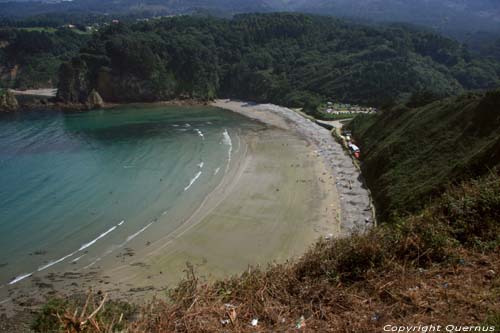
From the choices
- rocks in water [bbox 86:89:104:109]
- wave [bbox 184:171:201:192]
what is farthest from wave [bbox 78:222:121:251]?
rocks in water [bbox 86:89:104:109]

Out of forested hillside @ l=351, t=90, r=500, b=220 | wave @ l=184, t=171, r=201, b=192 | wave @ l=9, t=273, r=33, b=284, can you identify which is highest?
forested hillside @ l=351, t=90, r=500, b=220

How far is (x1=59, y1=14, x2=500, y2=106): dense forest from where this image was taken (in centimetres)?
7462

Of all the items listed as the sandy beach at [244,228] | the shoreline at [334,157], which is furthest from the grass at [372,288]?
the sandy beach at [244,228]

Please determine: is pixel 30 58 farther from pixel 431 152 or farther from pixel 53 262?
pixel 431 152

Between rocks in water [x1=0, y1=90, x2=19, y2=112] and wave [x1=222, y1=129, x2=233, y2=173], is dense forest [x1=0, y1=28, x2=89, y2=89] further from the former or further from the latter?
wave [x1=222, y1=129, x2=233, y2=173]

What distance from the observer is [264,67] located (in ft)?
304

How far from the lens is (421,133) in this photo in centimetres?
3241

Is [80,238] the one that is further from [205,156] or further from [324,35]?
[324,35]

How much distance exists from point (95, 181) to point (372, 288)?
1278 inches

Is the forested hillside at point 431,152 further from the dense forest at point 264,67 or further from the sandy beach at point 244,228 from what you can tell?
the dense forest at point 264,67

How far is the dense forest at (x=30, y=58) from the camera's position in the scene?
101250mm

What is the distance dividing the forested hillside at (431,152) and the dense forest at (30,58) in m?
93.1

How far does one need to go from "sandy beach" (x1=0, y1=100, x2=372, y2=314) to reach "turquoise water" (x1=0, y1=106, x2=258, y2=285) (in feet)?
4.48

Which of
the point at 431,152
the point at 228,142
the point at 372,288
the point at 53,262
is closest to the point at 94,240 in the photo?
the point at 53,262
